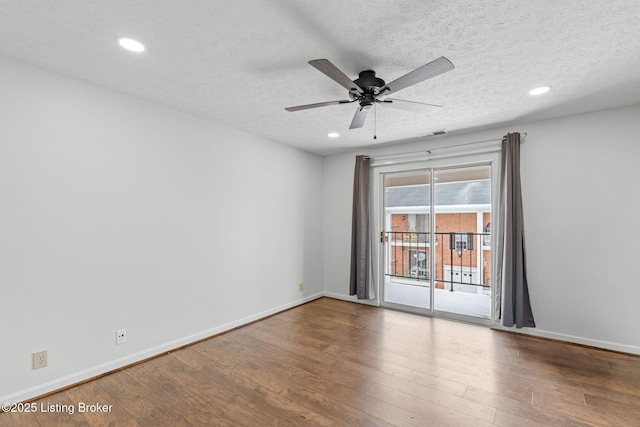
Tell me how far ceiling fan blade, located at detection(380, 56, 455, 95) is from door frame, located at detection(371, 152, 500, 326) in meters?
2.28

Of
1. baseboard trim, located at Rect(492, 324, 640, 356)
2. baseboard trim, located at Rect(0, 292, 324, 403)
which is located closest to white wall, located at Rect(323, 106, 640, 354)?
baseboard trim, located at Rect(492, 324, 640, 356)

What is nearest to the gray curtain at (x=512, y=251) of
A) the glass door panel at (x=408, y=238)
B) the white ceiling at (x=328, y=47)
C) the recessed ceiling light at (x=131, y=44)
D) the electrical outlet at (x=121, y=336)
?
the white ceiling at (x=328, y=47)

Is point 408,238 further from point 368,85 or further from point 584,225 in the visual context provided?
point 368,85

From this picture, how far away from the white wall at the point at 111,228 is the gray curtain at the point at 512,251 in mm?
3033

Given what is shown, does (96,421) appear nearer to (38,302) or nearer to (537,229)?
(38,302)

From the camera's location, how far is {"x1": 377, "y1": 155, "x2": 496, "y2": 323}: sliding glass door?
13.6 ft

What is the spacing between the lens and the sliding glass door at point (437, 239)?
4.16 meters

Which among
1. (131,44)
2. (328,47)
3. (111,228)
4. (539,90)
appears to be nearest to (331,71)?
(328,47)

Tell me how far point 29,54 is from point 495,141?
451 cm

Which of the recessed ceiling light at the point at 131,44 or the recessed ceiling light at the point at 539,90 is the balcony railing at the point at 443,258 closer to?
the recessed ceiling light at the point at 539,90

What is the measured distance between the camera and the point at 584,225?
3.13 meters

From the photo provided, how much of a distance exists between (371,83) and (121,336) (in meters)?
3.07

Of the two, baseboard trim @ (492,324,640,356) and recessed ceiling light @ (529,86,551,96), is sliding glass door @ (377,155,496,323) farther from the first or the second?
recessed ceiling light @ (529,86,551,96)

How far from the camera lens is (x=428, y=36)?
184cm
